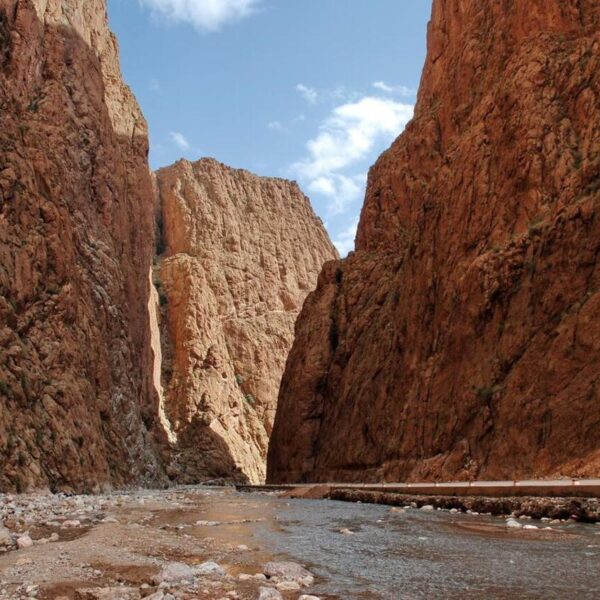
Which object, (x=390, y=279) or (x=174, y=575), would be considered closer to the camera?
(x=174, y=575)

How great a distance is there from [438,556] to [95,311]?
31.1 m

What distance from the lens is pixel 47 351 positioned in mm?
27594

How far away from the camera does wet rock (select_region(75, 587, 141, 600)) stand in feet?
19.9

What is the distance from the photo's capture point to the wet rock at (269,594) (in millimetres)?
5949

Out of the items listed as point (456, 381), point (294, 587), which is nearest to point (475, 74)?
point (456, 381)

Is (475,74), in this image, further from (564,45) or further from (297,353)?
(297,353)

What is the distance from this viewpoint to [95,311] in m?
37.1

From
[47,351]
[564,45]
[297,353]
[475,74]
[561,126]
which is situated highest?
[475,74]

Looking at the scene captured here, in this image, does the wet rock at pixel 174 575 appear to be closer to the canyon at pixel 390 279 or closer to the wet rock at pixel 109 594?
the wet rock at pixel 109 594

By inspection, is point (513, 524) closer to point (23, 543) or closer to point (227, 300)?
point (23, 543)

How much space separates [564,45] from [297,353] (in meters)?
28.8

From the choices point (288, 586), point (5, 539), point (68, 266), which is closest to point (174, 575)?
point (288, 586)

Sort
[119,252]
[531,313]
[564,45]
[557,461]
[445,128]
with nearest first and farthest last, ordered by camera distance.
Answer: [557,461] < [531,313] < [564,45] < [445,128] < [119,252]

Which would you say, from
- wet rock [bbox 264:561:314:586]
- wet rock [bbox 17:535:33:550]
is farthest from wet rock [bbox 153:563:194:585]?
wet rock [bbox 17:535:33:550]
